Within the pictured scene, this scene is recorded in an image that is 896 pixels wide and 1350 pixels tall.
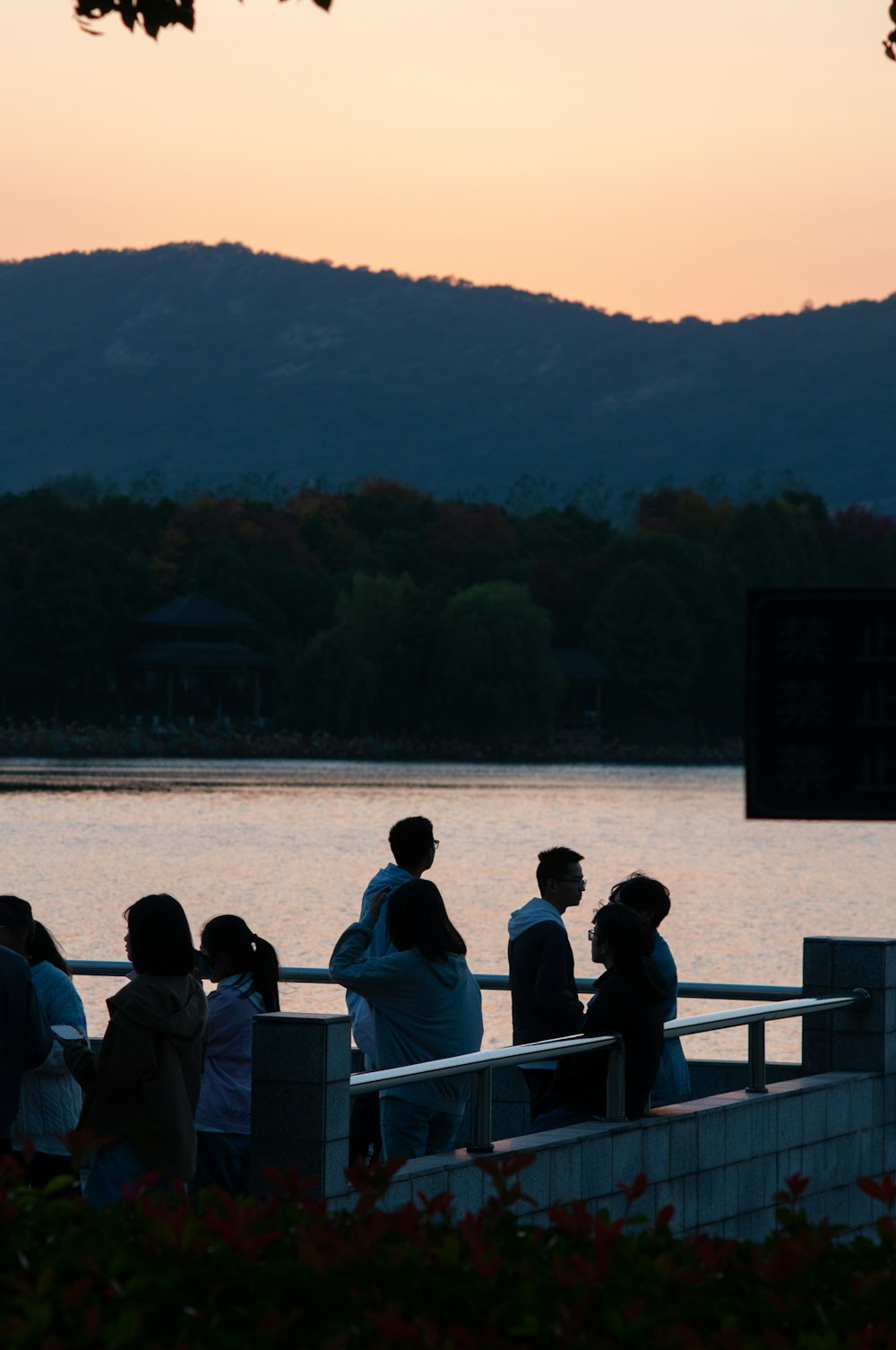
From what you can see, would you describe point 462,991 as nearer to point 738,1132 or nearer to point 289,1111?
point 289,1111

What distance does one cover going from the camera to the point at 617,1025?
8.09 metres

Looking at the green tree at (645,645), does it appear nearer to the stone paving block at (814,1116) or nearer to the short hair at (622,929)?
the stone paving block at (814,1116)

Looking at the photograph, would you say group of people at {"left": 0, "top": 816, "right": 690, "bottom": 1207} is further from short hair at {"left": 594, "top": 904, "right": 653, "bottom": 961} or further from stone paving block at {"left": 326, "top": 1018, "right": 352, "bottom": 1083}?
stone paving block at {"left": 326, "top": 1018, "right": 352, "bottom": 1083}

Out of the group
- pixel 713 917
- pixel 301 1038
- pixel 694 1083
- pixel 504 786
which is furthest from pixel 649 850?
pixel 301 1038

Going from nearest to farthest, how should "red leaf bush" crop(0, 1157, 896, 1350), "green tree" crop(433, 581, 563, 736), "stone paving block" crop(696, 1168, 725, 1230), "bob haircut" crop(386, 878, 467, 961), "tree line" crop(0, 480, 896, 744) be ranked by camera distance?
"red leaf bush" crop(0, 1157, 896, 1350) < "bob haircut" crop(386, 878, 467, 961) < "stone paving block" crop(696, 1168, 725, 1230) < "green tree" crop(433, 581, 563, 736) < "tree line" crop(0, 480, 896, 744)

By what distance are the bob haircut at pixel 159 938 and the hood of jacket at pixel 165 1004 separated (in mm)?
35

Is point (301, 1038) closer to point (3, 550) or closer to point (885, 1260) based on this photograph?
point (885, 1260)

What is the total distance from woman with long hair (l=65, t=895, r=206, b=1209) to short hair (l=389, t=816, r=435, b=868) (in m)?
1.80

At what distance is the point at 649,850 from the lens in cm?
7219

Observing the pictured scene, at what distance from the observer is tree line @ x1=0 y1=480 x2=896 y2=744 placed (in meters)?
116

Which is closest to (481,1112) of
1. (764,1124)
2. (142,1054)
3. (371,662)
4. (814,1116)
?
(142,1054)

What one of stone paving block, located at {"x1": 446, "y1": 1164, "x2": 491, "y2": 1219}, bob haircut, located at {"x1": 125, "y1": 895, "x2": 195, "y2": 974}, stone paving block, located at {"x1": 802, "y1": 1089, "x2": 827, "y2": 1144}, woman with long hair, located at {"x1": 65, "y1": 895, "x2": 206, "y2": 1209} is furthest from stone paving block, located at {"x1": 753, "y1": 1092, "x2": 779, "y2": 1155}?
bob haircut, located at {"x1": 125, "y1": 895, "x2": 195, "y2": 974}

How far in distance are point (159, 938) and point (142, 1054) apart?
14.0 inches

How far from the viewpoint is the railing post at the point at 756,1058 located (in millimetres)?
9438
